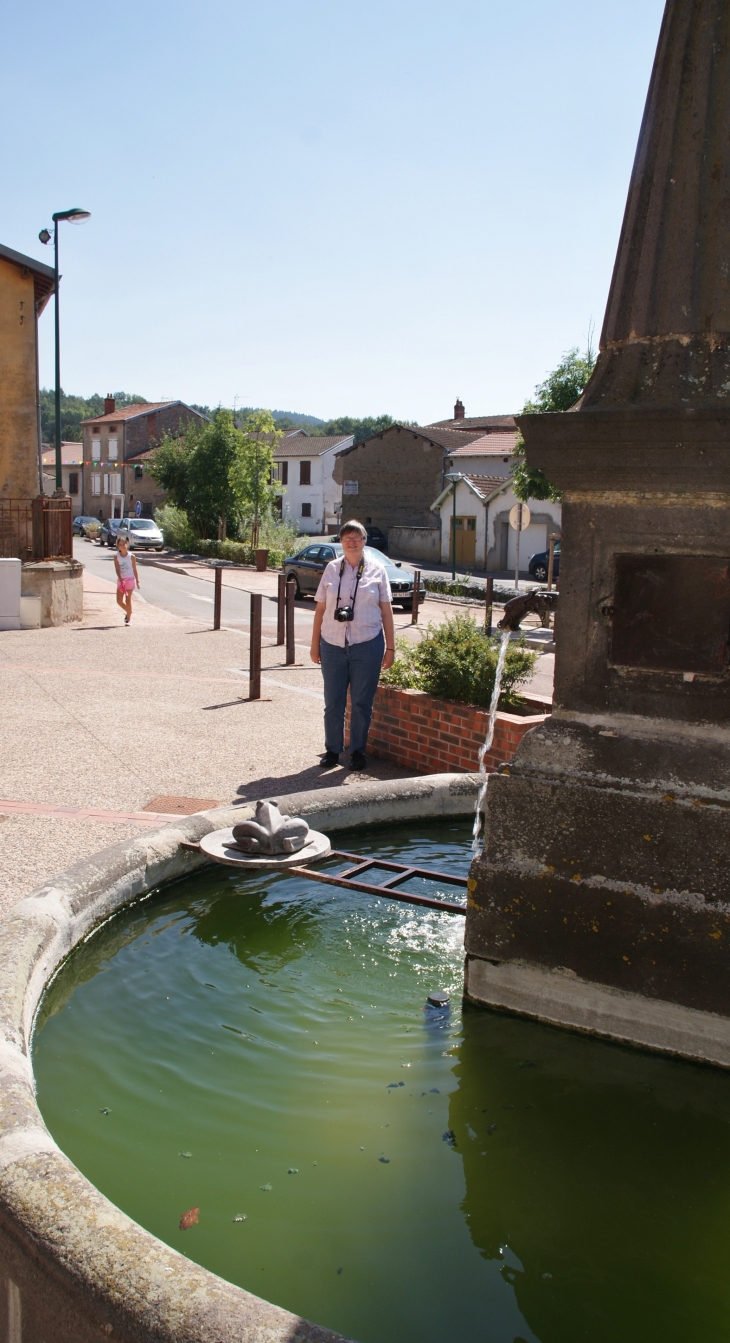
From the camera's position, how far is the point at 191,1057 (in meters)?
3.16

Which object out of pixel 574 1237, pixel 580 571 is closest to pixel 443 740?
pixel 580 571

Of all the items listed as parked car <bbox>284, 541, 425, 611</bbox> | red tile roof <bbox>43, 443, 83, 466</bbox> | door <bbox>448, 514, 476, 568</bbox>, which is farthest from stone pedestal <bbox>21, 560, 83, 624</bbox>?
red tile roof <bbox>43, 443, 83, 466</bbox>

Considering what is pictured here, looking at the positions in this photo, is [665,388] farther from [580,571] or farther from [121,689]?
[121,689]

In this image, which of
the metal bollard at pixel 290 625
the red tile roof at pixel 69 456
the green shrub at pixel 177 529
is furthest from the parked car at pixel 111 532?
the metal bollard at pixel 290 625

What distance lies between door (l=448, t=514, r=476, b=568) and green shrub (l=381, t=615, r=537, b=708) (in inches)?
1629

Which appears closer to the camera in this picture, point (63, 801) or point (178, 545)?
point (63, 801)

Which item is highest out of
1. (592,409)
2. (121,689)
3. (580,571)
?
(592,409)

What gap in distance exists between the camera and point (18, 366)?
20.1m

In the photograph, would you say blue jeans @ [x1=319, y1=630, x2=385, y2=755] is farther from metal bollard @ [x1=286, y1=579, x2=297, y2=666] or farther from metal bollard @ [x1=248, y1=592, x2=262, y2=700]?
metal bollard @ [x1=286, y1=579, x2=297, y2=666]

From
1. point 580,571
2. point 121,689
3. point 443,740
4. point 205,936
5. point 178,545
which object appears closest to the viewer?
point 580,571

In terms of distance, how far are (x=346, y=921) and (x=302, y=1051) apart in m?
1.03

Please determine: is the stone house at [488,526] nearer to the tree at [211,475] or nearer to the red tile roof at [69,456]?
the tree at [211,475]

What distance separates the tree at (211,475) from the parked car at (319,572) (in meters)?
18.1

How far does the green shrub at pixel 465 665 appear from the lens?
662cm
